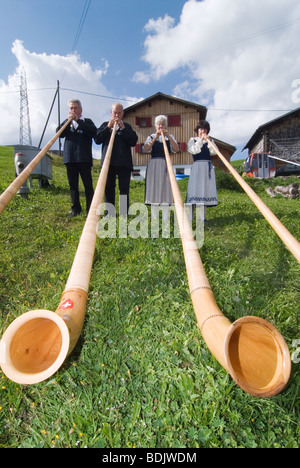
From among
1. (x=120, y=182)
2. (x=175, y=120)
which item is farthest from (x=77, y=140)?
(x=175, y=120)

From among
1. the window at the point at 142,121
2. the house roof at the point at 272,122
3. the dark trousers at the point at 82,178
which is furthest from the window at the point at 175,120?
the dark trousers at the point at 82,178

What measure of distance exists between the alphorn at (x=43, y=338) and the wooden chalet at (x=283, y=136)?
26966 millimetres

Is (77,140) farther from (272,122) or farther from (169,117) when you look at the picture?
(272,122)

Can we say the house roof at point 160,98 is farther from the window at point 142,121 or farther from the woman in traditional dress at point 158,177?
the woman in traditional dress at point 158,177

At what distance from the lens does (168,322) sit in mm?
2232

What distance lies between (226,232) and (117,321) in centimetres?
293

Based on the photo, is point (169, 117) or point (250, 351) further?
Answer: point (169, 117)

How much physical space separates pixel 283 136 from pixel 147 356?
28.2m

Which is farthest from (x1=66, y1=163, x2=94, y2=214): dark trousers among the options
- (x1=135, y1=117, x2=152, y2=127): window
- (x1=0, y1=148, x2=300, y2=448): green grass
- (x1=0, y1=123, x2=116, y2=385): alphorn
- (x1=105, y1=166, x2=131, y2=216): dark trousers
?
(x1=135, y1=117, x2=152, y2=127): window

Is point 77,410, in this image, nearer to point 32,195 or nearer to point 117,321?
point 117,321

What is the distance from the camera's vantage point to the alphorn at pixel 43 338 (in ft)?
4.54

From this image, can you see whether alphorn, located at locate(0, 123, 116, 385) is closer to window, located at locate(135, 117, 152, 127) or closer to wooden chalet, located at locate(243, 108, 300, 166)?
window, located at locate(135, 117, 152, 127)

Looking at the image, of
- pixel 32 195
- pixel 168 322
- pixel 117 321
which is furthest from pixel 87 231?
pixel 32 195

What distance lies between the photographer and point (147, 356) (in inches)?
77.2
